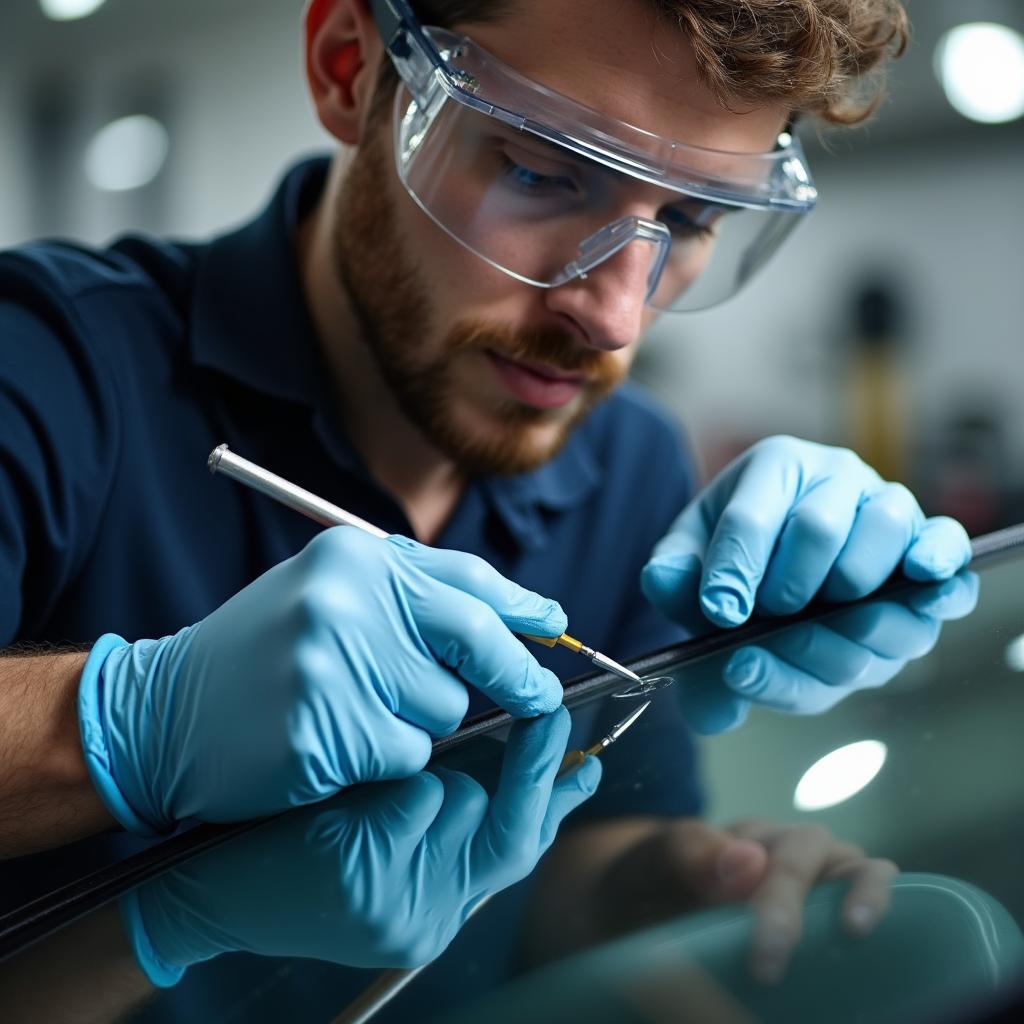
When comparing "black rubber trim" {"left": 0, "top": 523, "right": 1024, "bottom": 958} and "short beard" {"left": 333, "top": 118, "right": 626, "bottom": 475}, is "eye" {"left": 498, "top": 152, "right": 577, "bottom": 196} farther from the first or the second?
"black rubber trim" {"left": 0, "top": 523, "right": 1024, "bottom": 958}

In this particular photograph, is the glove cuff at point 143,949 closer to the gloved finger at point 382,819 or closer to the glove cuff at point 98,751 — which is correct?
the gloved finger at point 382,819

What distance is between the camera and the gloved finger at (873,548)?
3.15 feet

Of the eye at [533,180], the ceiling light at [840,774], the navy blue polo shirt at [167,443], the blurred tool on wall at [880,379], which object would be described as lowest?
the blurred tool on wall at [880,379]

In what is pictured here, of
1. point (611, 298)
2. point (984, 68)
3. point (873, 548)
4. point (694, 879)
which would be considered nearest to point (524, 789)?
point (694, 879)

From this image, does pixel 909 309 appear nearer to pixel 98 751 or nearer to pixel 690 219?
pixel 690 219

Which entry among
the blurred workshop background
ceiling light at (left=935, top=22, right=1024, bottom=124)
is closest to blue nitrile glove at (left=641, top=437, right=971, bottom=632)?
ceiling light at (left=935, top=22, right=1024, bottom=124)

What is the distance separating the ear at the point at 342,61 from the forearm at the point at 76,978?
39.1 inches

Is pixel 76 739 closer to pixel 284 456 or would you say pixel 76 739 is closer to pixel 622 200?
pixel 284 456

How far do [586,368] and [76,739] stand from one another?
68 centimetres

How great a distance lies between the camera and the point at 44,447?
1.10m

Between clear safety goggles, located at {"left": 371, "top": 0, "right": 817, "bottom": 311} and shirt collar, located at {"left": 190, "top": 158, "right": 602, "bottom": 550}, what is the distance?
310 millimetres

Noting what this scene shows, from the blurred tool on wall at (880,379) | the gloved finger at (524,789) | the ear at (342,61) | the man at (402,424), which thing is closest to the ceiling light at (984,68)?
Result: the blurred tool on wall at (880,379)

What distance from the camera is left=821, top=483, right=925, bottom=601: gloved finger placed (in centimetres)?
96

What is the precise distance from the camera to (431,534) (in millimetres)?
1436
